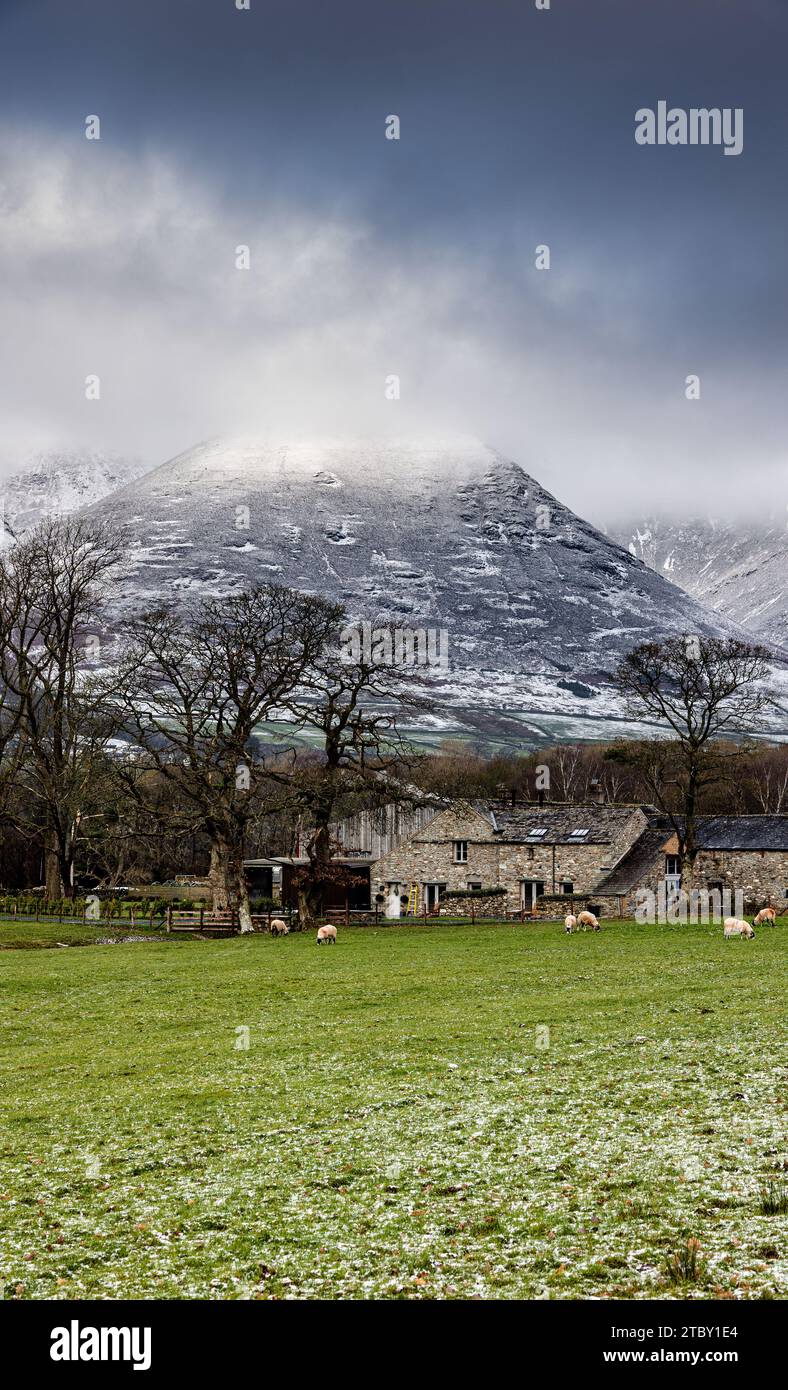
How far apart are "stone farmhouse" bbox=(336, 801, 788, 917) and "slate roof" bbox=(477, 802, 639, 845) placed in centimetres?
7

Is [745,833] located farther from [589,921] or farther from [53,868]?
[53,868]

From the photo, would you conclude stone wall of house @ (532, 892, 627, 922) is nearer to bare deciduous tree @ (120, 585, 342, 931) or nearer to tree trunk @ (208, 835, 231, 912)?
tree trunk @ (208, 835, 231, 912)

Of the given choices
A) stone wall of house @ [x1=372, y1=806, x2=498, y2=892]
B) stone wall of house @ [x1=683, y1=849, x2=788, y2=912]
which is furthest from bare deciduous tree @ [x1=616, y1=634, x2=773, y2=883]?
stone wall of house @ [x1=372, y1=806, x2=498, y2=892]

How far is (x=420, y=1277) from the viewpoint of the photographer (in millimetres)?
10930

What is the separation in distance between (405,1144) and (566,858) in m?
68.4

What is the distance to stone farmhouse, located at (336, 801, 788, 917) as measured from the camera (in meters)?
81.2

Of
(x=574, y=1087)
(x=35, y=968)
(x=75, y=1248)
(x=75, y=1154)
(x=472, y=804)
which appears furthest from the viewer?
(x=472, y=804)

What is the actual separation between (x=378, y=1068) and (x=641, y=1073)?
5.00 metres

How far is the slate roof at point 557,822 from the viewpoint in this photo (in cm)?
8338

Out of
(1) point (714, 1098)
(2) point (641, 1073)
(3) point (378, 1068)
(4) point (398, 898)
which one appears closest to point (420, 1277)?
(1) point (714, 1098)

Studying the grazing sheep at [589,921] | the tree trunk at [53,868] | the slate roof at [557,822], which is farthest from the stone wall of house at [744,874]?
the tree trunk at [53,868]

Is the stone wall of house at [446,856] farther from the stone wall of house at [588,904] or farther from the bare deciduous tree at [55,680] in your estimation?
the bare deciduous tree at [55,680]

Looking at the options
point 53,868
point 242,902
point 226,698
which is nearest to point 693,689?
point 226,698
